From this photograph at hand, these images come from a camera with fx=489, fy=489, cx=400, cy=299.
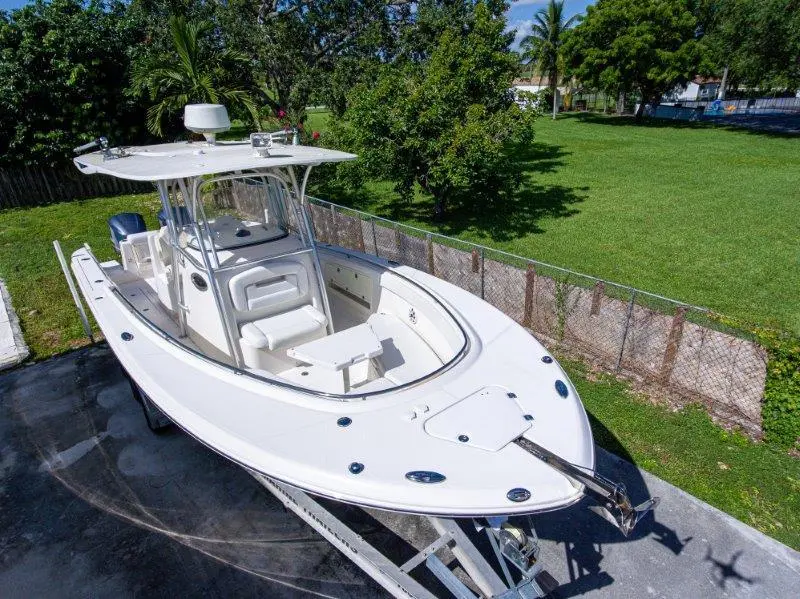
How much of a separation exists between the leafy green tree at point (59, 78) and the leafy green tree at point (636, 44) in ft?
73.6

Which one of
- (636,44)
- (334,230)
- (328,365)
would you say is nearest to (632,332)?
(328,365)

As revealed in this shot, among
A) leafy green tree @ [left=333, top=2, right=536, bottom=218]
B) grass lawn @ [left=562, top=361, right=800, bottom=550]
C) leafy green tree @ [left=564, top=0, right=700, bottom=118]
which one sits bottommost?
grass lawn @ [left=562, top=361, right=800, bottom=550]

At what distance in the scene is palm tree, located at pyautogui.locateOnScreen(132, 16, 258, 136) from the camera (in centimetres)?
1167

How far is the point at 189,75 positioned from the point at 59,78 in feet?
15.0

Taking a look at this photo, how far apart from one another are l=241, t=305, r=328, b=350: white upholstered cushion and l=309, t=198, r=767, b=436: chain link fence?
2.79 meters

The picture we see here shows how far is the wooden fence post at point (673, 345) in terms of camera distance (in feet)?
16.6

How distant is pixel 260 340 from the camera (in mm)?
4227

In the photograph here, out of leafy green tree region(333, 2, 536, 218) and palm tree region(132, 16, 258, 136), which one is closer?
leafy green tree region(333, 2, 536, 218)

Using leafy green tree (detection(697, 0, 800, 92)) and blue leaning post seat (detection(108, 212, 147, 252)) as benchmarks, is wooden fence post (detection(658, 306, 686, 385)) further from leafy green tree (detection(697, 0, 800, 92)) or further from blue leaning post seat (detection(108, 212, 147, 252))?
leafy green tree (detection(697, 0, 800, 92))

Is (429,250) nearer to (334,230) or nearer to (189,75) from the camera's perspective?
(334,230)

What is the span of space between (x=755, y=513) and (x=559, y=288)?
9.91 ft

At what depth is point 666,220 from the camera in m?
11.3

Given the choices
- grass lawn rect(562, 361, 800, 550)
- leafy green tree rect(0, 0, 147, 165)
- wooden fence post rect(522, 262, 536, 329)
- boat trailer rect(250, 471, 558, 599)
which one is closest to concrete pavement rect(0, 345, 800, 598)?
grass lawn rect(562, 361, 800, 550)

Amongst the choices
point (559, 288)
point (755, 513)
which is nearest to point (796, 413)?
point (755, 513)
